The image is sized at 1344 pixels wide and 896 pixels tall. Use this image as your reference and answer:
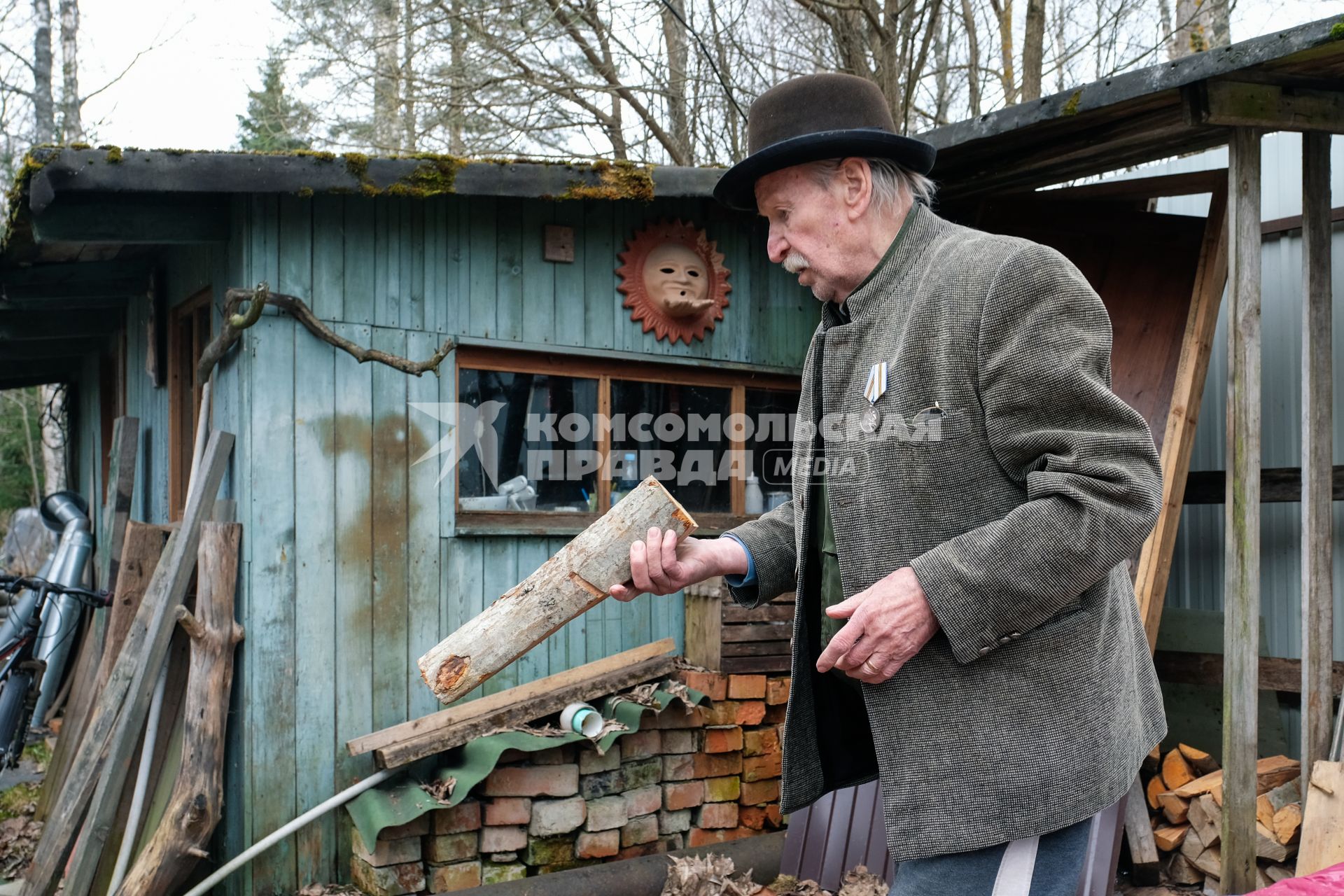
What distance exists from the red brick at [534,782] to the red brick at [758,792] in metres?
0.93

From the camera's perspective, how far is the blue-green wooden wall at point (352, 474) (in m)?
4.78

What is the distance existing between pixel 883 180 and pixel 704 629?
391 cm

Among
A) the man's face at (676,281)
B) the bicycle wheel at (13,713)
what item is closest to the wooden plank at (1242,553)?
the man's face at (676,281)

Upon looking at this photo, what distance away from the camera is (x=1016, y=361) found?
166 cm

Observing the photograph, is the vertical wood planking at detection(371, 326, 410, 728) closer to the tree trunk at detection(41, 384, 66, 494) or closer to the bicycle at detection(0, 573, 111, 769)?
the bicycle at detection(0, 573, 111, 769)

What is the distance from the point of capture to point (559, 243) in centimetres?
555

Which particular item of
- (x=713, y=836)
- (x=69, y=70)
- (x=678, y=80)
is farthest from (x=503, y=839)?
(x=69, y=70)

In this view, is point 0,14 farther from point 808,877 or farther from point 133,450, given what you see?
point 808,877

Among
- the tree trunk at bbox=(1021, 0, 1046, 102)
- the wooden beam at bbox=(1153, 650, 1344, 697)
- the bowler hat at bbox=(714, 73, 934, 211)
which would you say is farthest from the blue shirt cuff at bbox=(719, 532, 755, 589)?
the tree trunk at bbox=(1021, 0, 1046, 102)

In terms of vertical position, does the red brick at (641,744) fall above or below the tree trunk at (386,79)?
below

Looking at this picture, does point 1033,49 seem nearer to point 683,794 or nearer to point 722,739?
point 722,739

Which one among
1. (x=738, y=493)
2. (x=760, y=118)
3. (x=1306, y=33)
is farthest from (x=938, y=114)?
(x=760, y=118)

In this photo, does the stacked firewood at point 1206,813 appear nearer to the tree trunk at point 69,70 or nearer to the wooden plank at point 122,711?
the wooden plank at point 122,711

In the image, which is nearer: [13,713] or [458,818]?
[458,818]
